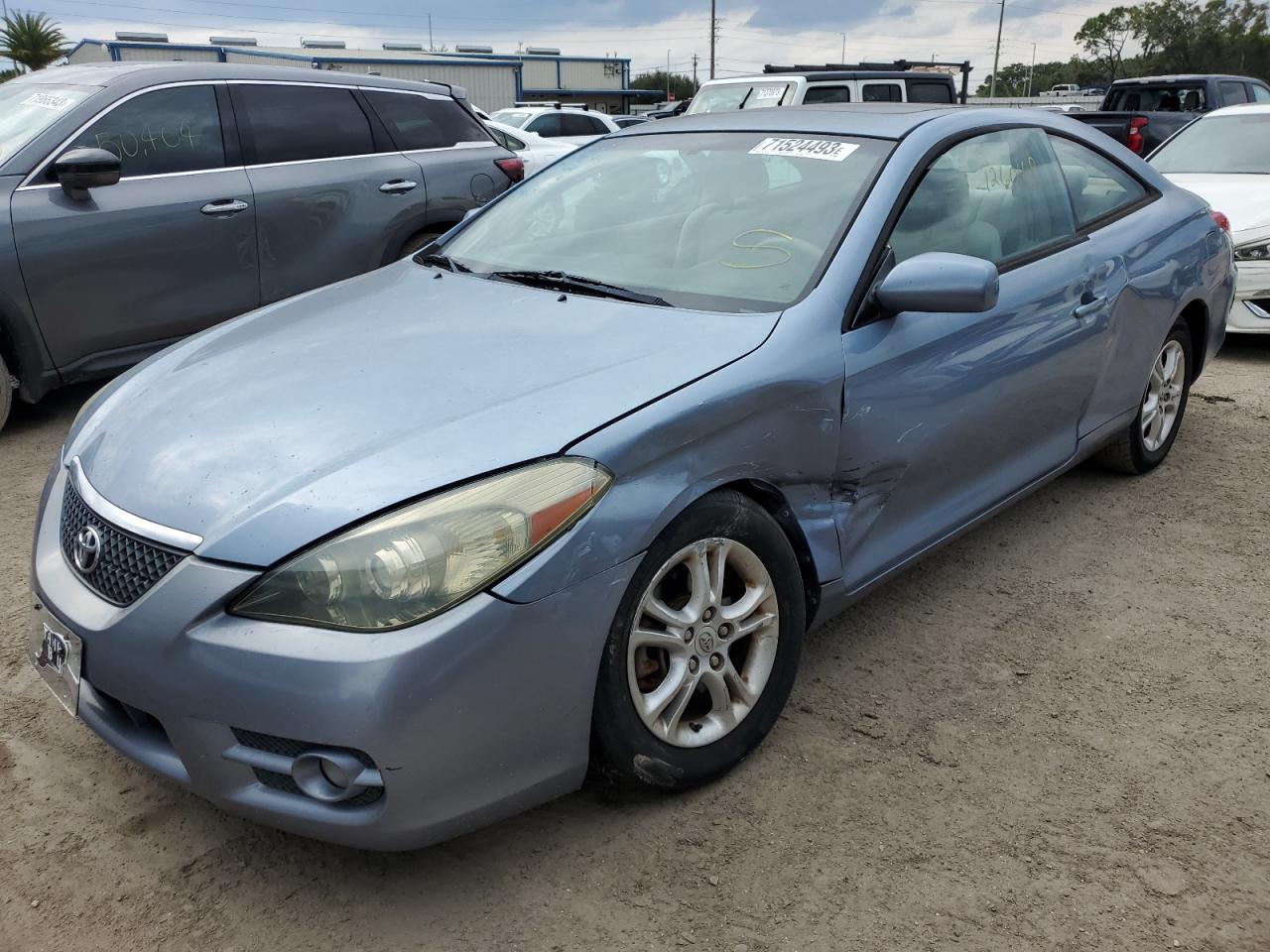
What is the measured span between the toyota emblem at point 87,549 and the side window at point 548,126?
18.4 metres

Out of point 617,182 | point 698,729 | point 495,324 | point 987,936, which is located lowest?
point 987,936

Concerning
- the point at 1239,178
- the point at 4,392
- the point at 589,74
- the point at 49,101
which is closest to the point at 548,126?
the point at 1239,178

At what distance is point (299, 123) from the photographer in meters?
5.93

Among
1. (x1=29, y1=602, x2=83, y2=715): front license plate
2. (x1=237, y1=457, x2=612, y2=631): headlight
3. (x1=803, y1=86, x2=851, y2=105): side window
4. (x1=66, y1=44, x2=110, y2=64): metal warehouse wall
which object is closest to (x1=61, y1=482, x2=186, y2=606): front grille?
(x1=29, y1=602, x2=83, y2=715): front license plate

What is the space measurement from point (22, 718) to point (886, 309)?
2465 mm

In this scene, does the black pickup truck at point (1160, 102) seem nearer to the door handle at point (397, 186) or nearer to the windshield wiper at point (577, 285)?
the door handle at point (397, 186)

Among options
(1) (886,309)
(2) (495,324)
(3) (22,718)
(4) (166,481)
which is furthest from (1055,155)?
(3) (22,718)

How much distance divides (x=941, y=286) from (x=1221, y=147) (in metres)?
6.99

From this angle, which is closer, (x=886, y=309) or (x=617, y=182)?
(x=886, y=309)

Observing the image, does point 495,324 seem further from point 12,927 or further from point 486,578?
point 12,927

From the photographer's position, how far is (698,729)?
249 cm

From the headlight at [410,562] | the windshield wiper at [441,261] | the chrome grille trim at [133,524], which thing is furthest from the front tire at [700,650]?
the windshield wiper at [441,261]

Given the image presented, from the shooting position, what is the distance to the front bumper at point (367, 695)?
1.92 meters

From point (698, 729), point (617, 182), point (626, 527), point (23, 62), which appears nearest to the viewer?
point (626, 527)
